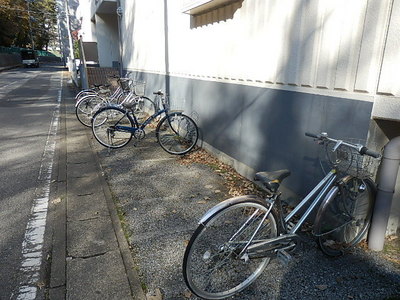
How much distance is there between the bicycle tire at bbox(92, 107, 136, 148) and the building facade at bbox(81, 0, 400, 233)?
1418mm

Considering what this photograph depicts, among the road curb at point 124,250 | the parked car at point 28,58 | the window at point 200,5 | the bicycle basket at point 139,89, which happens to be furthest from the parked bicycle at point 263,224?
the parked car at point 28,58

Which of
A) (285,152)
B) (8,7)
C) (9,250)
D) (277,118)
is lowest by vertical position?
(9,250)

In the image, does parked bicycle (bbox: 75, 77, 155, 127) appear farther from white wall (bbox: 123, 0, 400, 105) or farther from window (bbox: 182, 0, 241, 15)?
window (bbox: 182, 0, 241, 15)

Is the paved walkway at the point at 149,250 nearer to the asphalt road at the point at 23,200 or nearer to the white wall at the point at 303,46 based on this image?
the asphalt road at the point at 23,200

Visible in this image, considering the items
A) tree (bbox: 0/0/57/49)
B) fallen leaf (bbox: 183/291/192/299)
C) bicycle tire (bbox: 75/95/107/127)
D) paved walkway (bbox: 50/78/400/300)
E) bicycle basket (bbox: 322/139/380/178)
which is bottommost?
fallen leaf (bbox: 183/291/192/299)

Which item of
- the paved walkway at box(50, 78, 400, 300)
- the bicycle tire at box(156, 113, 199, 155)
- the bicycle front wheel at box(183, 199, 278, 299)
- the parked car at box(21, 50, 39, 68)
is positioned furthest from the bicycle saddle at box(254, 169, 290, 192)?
the parked car at box(21, 50, 39, 68)

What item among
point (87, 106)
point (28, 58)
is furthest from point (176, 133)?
point (28, 58)

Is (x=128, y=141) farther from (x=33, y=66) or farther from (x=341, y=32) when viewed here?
(x=33, y=66)

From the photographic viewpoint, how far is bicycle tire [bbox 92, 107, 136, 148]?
631cm

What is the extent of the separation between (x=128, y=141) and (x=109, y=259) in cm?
392

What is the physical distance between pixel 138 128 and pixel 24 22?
57.8m

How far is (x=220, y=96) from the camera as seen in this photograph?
5336mm

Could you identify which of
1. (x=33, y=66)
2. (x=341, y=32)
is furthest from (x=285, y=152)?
(x=33, y=66)

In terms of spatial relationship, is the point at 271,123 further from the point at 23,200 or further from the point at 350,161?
the point at 23,200
